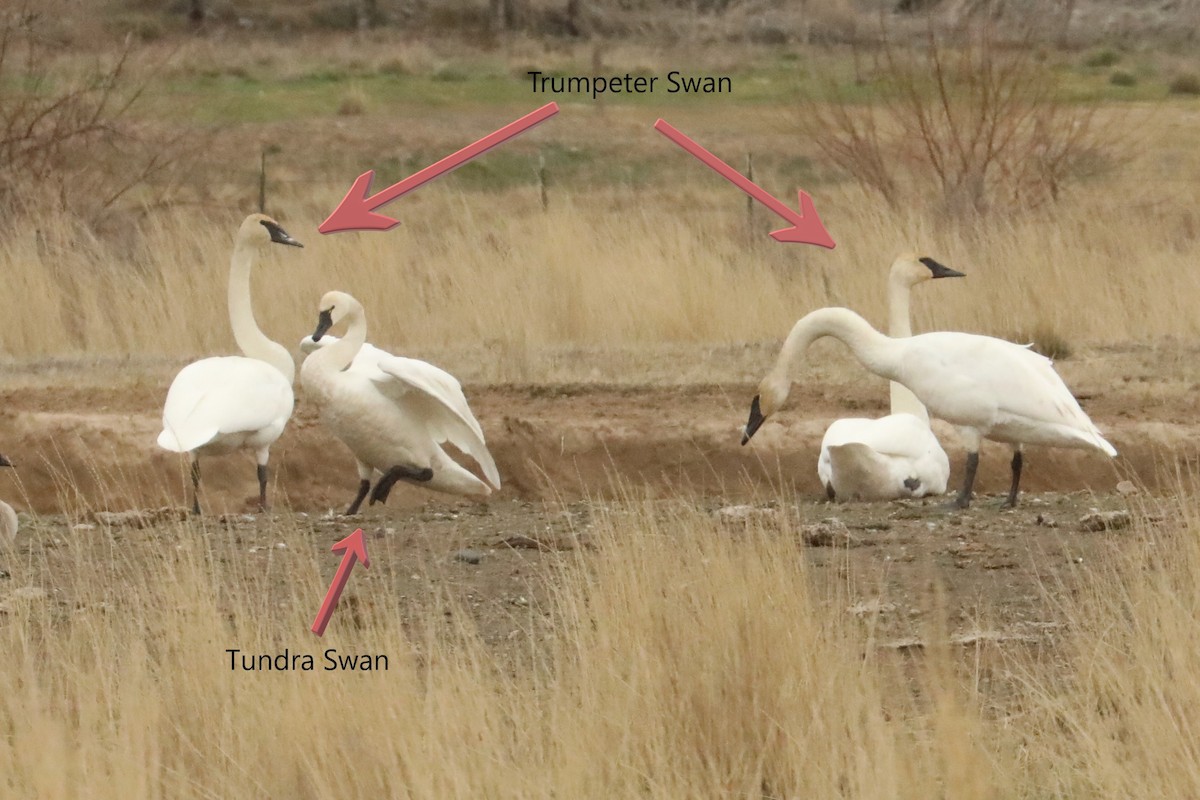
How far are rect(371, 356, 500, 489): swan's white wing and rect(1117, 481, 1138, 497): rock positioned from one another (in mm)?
2906

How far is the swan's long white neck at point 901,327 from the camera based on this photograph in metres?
9.59

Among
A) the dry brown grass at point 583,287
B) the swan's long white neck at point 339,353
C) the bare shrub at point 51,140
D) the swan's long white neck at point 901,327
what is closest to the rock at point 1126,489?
the swan's long white neck at point 901,327

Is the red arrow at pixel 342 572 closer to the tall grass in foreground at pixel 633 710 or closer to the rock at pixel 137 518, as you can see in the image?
the tall grass in foreground at pixel 633 710

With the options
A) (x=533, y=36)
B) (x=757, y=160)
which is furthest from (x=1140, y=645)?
(x=533, y=36)

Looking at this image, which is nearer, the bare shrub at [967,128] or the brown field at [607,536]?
the brown field at [607,536]

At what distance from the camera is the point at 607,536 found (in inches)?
224

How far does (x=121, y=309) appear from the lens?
13.7m

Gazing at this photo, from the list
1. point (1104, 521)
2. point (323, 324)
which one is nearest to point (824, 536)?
point (1104, 521)

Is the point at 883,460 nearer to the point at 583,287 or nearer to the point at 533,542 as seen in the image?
the point at 533,542

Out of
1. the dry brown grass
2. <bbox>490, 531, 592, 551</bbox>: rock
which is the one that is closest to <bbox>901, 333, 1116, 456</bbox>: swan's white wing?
<bbox>490, 531, 592, 551</bbox>: rock

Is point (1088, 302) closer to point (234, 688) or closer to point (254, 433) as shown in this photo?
point (254, 433)

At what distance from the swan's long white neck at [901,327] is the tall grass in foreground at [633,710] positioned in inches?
157

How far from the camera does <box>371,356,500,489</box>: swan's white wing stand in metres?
9.03

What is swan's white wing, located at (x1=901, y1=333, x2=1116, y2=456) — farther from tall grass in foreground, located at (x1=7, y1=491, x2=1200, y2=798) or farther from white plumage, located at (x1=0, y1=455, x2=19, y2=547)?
white plumage, located at (x1=0, y1=455, x2=19, y2=547)
